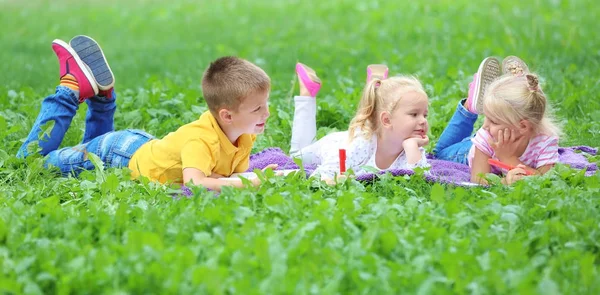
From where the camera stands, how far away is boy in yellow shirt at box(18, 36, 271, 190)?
485 cm

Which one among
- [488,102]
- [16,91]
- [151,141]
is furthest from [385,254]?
[16,91]

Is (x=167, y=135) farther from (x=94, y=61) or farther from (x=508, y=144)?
(x=508, y=144)

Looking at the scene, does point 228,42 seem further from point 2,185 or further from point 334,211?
point 334,211

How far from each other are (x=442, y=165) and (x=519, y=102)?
84cm

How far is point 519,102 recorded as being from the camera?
4.78 metres

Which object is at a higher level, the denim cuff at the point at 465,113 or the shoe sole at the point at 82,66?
the shoe sole at the point at 82,66

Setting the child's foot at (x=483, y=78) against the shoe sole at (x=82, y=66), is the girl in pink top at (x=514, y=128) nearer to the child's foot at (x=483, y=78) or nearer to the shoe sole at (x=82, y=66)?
the child's foot at (x=483, y=78)

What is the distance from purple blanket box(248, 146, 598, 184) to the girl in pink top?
0.47 feet

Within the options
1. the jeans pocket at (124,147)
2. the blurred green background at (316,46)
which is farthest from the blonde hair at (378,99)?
the jeans pocket at (124,147)

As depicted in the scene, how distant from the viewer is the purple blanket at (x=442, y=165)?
15.8 ft

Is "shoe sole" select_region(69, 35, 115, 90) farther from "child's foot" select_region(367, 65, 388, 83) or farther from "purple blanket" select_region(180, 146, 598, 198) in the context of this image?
"child's foot" select_region(367, 65, 388, 83)

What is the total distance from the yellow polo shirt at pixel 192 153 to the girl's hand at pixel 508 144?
1.52m

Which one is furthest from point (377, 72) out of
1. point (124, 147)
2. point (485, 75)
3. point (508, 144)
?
point (124, 147)

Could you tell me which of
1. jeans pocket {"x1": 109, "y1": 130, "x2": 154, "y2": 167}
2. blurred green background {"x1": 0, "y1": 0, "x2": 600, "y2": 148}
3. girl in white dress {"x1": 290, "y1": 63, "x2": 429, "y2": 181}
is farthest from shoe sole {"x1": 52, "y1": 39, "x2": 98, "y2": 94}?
girl in white dress {"x1": 290, "y1": 63, "x2": 429, "y2": 181}
